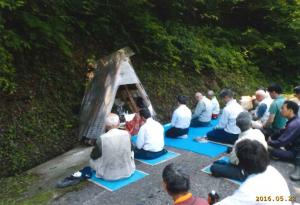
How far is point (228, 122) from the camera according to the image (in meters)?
7.87

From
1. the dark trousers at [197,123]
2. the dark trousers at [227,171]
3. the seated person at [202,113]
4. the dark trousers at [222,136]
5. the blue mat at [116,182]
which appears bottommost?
the blue mat at [116,182]

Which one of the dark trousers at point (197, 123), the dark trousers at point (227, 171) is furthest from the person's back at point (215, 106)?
the dark trousers at point (227, 171)

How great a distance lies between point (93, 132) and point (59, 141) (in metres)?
0.93

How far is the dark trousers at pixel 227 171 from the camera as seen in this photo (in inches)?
231

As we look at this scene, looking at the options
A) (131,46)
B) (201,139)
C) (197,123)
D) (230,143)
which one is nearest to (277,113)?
(230,143)

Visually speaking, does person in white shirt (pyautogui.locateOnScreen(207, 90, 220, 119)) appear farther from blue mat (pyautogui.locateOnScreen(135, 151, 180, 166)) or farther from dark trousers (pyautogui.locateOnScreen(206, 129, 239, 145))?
blue mat (pyautogui.locateOnScreen(135, 151, 180, 166))

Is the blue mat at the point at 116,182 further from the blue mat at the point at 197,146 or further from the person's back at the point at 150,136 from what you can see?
the blue mat at the point at 197,146

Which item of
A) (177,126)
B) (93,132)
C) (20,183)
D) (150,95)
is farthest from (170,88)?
(20,183)

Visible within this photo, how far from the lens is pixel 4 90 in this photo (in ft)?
24.2

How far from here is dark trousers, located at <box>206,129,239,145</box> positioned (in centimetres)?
791

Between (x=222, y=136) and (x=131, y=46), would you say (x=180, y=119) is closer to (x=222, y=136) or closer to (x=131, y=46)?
(x=222, y=136)

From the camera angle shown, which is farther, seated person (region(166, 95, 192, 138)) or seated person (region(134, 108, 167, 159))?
seated person (region(166, 95, 192, 138))

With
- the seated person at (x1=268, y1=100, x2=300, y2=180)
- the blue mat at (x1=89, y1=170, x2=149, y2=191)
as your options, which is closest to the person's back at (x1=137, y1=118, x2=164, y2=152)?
the blue mat at (x1=89, y1=170, x2=149, y2=191)

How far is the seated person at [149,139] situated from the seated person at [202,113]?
9.34ft
